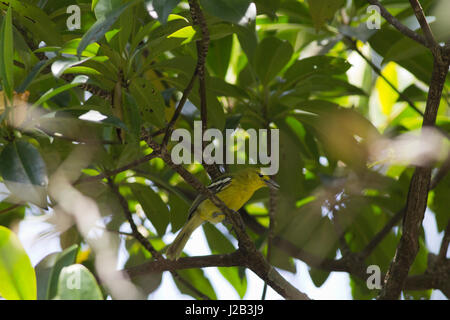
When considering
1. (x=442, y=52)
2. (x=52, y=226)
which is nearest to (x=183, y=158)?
(x=52, y=226)

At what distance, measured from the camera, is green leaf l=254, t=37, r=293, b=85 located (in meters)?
2.58

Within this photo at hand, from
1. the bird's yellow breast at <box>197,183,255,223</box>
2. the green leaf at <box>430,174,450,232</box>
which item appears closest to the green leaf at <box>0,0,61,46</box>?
the bird's yellow breast at <box>197,183,255,223</box>

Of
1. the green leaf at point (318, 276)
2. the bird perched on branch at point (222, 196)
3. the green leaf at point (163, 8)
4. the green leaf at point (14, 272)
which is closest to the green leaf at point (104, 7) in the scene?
the green leaf at point (163, 8)

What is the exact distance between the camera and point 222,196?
2777 millimetres

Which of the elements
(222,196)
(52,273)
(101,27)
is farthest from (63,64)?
(222,196)

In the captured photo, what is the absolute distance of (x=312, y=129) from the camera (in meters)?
2.75

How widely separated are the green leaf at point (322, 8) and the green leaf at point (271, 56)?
19 centimetres

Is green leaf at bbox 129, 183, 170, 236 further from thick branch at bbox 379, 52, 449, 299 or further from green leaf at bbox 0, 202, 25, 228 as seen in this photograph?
thick branch at bbox 379, 52, 449, 299

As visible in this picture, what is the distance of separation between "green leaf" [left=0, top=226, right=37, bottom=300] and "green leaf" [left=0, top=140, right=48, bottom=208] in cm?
23

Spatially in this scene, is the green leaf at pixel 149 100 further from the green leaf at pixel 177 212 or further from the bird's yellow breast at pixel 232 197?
the green leaf at pixel 177 212

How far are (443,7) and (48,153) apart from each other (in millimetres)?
1777

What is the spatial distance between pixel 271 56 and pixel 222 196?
0.71 meters

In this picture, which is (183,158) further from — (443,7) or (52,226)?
(443,7)

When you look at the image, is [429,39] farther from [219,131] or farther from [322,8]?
[219,131]
